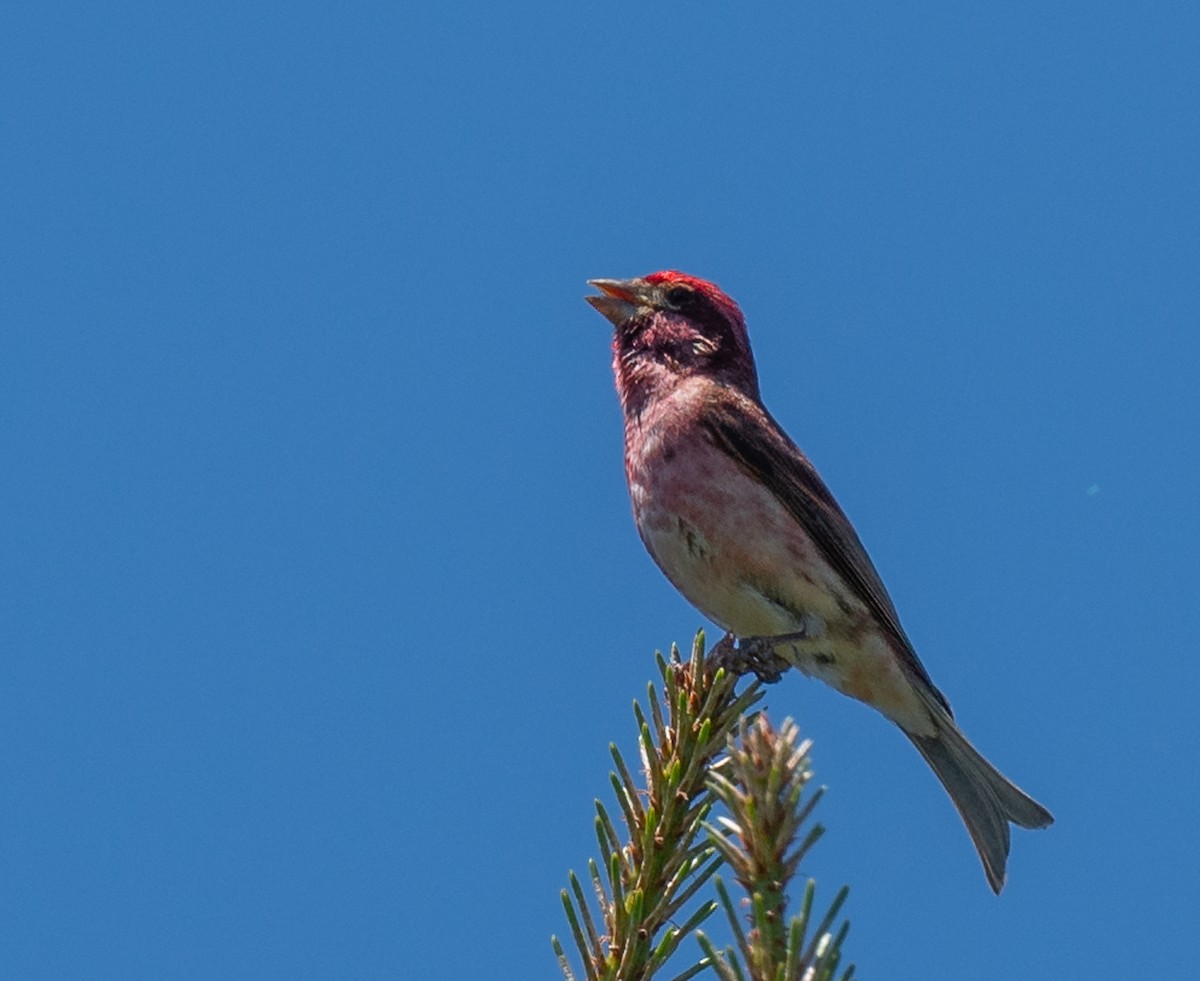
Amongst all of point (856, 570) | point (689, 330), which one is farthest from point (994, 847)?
point (689, 330)

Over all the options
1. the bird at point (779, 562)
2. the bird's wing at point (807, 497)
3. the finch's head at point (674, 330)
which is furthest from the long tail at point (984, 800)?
the finch's head at point (674, 330)

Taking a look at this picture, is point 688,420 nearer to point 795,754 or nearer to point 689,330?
point 689,330

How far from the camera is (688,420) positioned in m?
6.85

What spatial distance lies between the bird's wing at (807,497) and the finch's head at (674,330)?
21.3 inches

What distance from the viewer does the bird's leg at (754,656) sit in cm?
440

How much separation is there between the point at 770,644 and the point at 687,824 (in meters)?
2.89

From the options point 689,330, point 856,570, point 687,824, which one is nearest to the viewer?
point 687,824

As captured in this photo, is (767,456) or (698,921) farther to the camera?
(767,456)

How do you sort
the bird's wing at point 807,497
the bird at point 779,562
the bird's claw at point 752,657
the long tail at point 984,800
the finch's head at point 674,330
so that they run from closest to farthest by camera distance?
the bird's claw at point 752,657
the long tail at point 984,800
the bird at point 779,562
the bird's wing at point 807,497
the finch's head at point 674,330

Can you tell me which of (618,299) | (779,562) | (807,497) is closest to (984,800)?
(779,562)

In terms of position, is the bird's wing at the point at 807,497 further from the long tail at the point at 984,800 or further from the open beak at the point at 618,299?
the open beak at the point at 618,299

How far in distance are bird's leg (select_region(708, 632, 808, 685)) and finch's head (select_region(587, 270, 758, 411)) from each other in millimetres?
1789

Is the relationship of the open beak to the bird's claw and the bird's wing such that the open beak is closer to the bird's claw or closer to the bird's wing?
the bird's wing

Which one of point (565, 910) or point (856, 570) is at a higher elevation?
point (856, 570)
